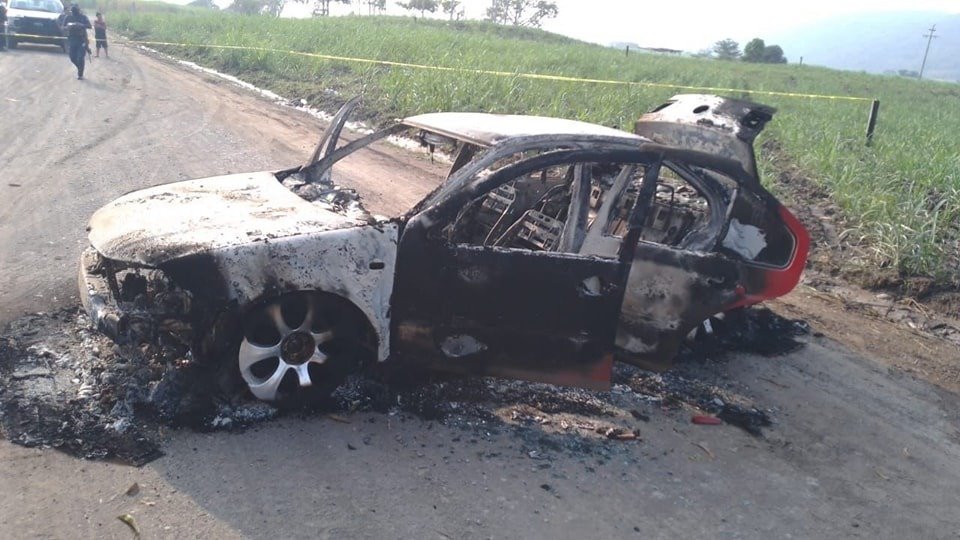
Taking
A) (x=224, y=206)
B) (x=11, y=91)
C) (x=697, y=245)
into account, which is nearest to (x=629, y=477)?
(x=697, y=245)

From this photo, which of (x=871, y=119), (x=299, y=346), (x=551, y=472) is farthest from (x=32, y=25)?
(x=551, y=472)

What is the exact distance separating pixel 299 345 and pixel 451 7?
260ft

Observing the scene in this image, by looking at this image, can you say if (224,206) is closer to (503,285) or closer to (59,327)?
(59,327)

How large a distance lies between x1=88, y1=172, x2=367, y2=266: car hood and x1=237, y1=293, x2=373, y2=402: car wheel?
1.30ft

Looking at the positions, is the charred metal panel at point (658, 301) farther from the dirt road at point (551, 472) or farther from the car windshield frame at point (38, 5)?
the car windshield frame at point (38, 5)

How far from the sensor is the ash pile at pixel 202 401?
3799 millimetres

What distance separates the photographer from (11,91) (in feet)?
49.9

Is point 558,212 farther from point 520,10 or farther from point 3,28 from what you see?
point 520,10

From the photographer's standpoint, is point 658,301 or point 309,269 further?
point 658,301

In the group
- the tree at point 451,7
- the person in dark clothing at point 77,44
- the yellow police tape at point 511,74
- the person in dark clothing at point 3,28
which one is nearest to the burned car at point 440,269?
the yellow police tape at point 511,74

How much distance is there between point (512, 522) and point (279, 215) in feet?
6.98

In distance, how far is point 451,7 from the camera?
257 ft

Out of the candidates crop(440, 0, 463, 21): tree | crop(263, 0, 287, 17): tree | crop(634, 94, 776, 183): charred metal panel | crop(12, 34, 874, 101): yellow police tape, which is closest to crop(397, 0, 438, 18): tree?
Result: crop(440, 0, 463, 21): tree

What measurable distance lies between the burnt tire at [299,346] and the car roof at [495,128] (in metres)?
1.30
